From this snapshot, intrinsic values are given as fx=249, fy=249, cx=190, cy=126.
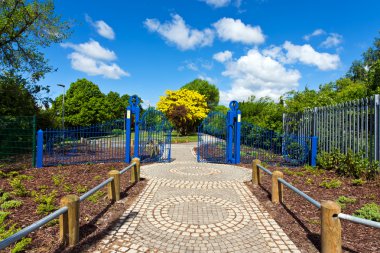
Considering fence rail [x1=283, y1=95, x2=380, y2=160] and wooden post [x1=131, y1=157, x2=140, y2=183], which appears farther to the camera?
wooden post [x1=131, y1=157, x2=140, y2=183]

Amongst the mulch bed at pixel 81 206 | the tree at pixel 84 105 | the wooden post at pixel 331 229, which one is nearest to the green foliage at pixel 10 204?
the mulch bed at pixel 81 206

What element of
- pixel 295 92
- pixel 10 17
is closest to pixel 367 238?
pixel 295 92

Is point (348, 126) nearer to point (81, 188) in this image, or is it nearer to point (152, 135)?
point (152, 135)

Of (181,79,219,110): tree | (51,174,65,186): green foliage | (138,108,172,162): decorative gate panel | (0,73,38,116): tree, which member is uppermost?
(181,79,219,110): tree

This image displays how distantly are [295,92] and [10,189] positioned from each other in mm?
13776

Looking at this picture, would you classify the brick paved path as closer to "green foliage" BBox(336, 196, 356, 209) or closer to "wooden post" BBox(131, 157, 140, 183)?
"wooden post" BBox(131, 157, 140, 183)

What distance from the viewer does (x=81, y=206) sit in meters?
5.22

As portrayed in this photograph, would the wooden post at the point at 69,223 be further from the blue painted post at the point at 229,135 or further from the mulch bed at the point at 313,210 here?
the blue painted post at the point at 229,135

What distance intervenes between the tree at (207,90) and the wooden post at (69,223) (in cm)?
5072

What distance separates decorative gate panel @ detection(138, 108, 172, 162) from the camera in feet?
36.9

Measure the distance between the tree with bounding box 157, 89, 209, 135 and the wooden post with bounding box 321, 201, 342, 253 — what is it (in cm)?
2902

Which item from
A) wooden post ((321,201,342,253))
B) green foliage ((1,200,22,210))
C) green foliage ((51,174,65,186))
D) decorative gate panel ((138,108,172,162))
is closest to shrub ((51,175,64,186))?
green foliage ((51,174,65,186))

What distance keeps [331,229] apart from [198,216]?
7.86ft

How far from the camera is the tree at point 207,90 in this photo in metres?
54.3
